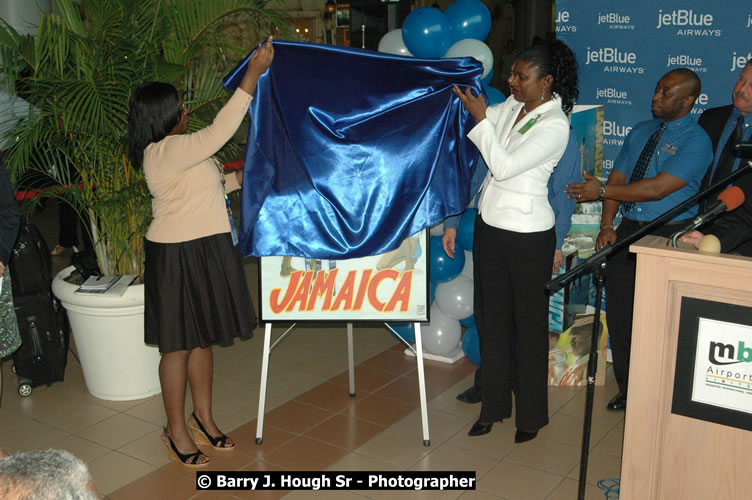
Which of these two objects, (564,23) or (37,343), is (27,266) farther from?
(564,23)

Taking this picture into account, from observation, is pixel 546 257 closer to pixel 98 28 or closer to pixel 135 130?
pixel 135 130

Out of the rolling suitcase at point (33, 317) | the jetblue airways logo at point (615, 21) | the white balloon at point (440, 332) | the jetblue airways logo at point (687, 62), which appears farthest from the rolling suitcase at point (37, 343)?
the jetblue airways logo at point (687, 62)

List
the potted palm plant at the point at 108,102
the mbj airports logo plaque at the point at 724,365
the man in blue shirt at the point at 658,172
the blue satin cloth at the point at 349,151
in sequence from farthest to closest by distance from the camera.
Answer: the potted palm plant at the point at 108,102 → the man in blue shirt at the point at 658,172 → the blue satin cloth at the point at 349,151 → the mbj airports logo plaque at the point at 724,365

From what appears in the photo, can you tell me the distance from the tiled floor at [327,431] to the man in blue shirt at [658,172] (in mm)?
722

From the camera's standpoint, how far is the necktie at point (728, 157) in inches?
116

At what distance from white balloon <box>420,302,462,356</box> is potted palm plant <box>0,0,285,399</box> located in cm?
148

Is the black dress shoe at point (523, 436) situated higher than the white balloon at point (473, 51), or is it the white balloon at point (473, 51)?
the white balloon at point (473, 51)

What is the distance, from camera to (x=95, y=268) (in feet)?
12.5

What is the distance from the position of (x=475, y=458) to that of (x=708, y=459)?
116 cm

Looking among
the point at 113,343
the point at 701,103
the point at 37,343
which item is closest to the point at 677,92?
the point at 701,103

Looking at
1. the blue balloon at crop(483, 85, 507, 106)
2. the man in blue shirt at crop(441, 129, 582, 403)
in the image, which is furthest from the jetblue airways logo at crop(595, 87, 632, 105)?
the man in blue shirt at crop(441, 129, 582, 403)

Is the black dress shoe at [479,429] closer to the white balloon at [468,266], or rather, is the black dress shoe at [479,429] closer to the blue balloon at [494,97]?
the white balloon at [468,266]

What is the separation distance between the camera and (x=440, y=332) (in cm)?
403

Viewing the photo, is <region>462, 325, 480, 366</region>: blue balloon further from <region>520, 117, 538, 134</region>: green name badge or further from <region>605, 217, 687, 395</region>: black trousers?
<region>520, 117, 538, 134</region>: green name badge
